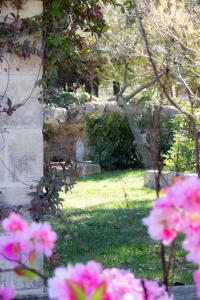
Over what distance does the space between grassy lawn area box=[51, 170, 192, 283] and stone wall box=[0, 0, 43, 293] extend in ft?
1.95

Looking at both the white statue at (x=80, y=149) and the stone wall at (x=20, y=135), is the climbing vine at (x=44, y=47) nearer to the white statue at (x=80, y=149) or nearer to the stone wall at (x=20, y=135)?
the stone wall at (x=20, y=135)

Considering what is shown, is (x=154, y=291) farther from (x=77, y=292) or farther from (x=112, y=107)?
(x=112, y=107)

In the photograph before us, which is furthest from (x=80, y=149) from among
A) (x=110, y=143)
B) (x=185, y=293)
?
(x=185, y=293)

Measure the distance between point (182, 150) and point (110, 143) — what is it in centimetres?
373

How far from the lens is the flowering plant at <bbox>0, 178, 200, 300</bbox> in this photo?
123 cm

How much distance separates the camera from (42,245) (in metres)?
1.41

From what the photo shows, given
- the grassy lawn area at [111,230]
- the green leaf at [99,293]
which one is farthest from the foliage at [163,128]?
the green leaf at [99,293]

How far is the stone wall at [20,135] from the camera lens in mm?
4242

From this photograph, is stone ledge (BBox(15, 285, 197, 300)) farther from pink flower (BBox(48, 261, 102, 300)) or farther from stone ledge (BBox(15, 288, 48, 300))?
pink flower (BBox(48, 261, 102, 300))

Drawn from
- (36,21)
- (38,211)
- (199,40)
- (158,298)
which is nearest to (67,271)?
(158,298)

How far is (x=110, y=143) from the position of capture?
593 inches

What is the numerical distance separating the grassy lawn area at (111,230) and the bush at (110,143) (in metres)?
2.04

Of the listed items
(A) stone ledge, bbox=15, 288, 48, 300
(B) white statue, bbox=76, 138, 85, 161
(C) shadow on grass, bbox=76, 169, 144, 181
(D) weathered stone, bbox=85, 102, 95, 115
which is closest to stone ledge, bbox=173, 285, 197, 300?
(A) stone ledge, bbox=15, 288, 48, 300

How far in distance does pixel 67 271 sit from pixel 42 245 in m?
0.14
